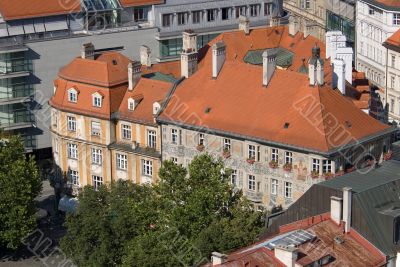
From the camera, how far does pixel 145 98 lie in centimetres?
12488

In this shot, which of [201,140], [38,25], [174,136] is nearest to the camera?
[201,140]

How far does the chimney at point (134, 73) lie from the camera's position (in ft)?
411

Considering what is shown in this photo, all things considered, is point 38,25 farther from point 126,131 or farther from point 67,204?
point 67,204

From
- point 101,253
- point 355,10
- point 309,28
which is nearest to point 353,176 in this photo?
point 101,253

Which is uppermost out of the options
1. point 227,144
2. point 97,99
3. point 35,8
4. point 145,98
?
point 35,8

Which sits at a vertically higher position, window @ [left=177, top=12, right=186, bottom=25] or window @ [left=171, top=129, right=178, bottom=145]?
window @ [left=177, top=12, right=186, bottom=25]

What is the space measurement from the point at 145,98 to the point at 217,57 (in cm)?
873

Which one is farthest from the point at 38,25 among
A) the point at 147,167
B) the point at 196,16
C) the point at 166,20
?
the point at 147,167

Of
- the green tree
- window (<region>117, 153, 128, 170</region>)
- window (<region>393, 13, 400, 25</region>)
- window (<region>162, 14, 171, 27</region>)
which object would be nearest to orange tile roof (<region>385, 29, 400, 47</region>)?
window (<region>393, 13, 400, 25</region>)

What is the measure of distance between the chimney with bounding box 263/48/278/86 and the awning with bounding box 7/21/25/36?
33668mm

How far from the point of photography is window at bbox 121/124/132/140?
125750 mm

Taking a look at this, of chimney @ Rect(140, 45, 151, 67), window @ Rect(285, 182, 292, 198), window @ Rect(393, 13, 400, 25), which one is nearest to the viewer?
window @ Rect(285, 182, 292, 198)

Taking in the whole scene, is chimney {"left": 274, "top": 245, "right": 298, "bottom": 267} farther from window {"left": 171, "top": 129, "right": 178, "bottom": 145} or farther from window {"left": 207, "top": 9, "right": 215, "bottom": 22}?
window {"left": 207, "top": 9, "right": 215, "bottom": 22}

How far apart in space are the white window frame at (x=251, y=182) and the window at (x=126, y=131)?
564 inches
